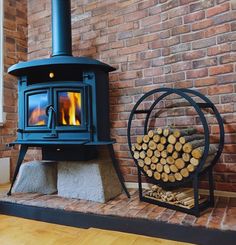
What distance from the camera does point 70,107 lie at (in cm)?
202

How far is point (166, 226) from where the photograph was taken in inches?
58.1

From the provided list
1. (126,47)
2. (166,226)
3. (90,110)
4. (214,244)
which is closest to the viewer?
(214,244)

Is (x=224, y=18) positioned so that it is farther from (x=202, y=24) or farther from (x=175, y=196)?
(x=175, y=196)

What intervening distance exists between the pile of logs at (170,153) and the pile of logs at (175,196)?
12 cm

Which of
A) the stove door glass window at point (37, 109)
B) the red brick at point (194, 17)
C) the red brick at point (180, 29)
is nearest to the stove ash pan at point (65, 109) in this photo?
the stove door glass window at point (37, 109)

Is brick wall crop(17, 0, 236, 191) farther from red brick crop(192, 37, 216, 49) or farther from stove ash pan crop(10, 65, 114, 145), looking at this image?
stove ash pan crop(10, 65, 114, 145)

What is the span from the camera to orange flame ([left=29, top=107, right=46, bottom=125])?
209 centimetres

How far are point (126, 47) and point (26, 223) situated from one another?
5.51ft

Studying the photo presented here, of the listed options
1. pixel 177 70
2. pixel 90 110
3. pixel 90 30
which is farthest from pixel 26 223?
pixel 90 30

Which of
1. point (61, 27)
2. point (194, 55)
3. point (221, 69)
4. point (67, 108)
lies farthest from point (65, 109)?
point (221, 69)

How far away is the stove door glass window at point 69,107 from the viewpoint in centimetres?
200

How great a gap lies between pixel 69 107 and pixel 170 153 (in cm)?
88

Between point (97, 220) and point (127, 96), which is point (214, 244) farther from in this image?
point (127, 96)

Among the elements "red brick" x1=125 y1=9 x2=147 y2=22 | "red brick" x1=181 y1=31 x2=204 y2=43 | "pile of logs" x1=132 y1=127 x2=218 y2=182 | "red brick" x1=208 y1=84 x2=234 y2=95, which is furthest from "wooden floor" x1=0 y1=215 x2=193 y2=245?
"red brick" x1=125 y1=9 x2=147 y2=22
